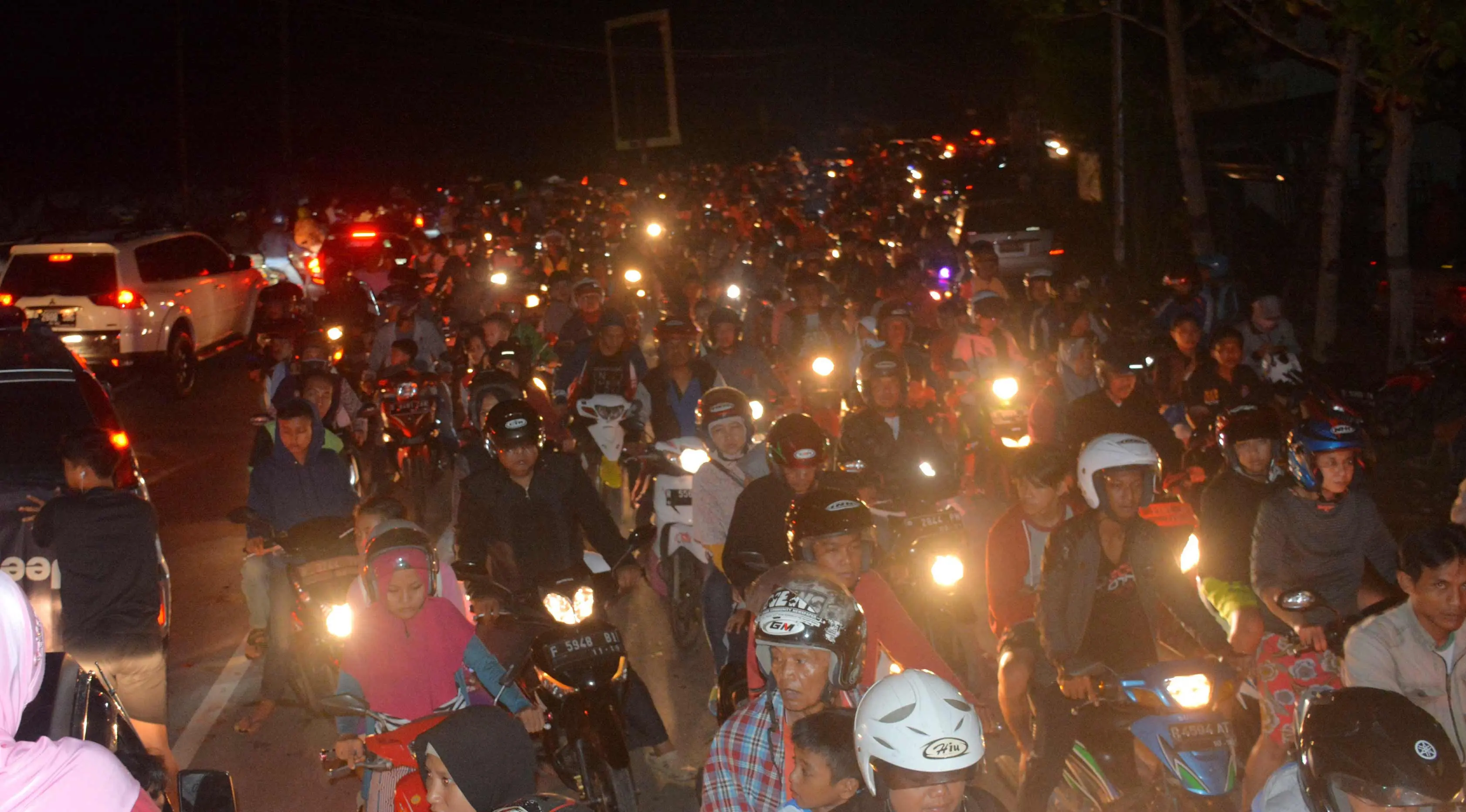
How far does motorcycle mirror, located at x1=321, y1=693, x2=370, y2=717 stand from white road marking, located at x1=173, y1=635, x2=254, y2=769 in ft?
10.3

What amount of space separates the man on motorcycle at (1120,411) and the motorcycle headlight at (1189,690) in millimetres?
4195

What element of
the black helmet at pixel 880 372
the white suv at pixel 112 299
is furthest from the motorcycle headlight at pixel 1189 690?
the white suv at pixel 112 299

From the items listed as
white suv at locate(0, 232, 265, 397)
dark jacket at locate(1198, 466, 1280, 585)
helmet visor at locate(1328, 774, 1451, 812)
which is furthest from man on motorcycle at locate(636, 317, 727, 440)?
white suv at locate(0, 232, 265, 397)

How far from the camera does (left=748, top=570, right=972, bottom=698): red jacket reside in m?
5.12

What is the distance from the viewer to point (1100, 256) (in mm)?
25438

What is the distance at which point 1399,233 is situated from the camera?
15.1m

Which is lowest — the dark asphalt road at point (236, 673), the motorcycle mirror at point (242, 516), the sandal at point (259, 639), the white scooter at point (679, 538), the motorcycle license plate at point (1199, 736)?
the dark asphalt road at point (236, 673)

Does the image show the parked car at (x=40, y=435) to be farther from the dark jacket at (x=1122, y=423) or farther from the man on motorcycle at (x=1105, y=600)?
the dark jacket at (x=1122, y=423)

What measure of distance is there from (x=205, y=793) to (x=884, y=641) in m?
2.43

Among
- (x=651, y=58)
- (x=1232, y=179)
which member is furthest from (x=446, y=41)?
(x=1232, y=179)

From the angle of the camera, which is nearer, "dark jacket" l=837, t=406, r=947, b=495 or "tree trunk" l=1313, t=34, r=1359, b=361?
"dark jacket" l=837, t=406, r=947, b=495

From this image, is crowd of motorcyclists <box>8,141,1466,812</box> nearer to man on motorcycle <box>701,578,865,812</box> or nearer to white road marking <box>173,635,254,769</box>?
man on motorcycle <box>701,578,865,812</box>

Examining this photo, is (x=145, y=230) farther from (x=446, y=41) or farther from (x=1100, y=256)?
(x=446, y=41)

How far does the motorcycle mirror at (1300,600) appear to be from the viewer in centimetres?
523
